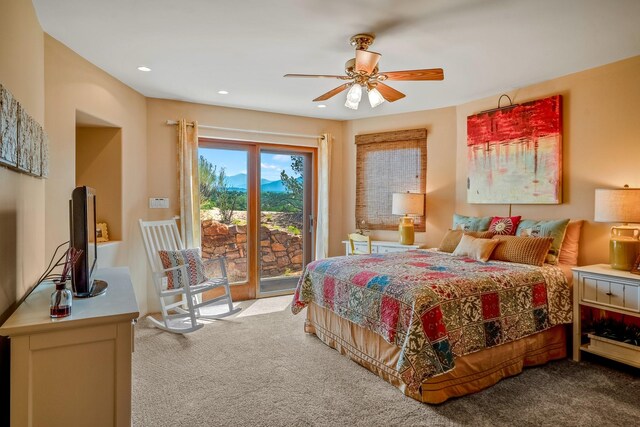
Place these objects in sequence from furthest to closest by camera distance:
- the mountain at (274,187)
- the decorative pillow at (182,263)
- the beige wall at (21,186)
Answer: the mountain at (274,187) < the decorative pillow at (182,263) < the beige wall at (21,186)

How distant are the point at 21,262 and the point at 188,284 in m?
1.78

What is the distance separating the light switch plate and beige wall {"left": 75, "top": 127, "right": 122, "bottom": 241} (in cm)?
49

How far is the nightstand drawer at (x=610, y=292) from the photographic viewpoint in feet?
8.32

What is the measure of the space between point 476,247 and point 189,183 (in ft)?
10.6

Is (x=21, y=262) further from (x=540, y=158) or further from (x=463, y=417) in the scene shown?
(x=540, y=158)

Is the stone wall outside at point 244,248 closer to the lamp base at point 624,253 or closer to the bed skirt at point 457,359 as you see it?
the bed skirt at point 457,359

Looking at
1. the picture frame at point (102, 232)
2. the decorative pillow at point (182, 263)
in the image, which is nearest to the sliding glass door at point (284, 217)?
the decorative pillow at point (182, 263)

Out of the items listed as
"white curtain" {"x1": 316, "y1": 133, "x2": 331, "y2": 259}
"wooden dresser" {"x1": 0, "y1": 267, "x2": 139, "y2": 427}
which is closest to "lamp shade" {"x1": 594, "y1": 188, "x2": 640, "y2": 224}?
"white curtain" {"x1": 316, "y1": 133, "x2": 331, "y2": 259}

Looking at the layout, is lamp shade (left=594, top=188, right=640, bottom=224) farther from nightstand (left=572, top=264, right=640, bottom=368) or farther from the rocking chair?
the rocking chair

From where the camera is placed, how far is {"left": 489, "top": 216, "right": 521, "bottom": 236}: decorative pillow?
3.60 metres

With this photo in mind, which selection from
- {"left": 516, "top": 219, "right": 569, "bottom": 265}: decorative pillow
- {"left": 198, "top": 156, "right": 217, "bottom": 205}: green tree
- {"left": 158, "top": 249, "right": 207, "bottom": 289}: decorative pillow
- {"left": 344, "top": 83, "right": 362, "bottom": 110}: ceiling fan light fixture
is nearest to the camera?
{"left": 344, "top": 83, "right": 362, "bottom": 110}: ceiling fan light fixture

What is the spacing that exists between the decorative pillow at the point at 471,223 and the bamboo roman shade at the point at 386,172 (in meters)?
0.68

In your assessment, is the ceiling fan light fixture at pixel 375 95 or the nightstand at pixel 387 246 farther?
the nightstand at pixel 387 246

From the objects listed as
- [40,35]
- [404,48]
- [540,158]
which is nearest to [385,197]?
[540,158]
